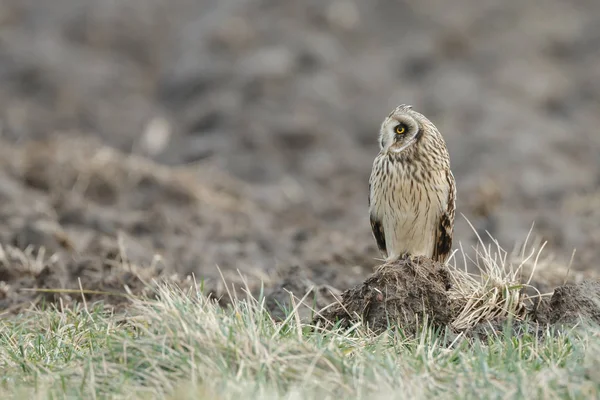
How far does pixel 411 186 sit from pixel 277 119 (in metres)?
11.5

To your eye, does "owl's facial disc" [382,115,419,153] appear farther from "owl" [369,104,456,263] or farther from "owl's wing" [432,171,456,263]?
"owl's wing" [432,171,456,263]

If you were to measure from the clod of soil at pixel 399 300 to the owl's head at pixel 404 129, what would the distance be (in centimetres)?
97

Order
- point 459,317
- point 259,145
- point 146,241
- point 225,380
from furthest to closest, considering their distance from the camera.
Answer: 1. point 259,145
2. point 146,241
3. point 459,317
4. point 225,380

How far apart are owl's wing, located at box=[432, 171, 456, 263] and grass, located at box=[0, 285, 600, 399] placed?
1724 mm

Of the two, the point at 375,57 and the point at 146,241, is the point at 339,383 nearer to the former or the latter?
the point at 146,241

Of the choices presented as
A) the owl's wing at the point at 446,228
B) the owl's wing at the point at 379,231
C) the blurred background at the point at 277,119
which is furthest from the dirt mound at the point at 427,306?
the blurred background at the point at 277,119

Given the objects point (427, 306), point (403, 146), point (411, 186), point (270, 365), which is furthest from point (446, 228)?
point (270, 365)

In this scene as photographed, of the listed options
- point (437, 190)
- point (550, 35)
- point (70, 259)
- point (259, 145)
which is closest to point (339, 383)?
point (437, 190)

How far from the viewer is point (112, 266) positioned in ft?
27.3

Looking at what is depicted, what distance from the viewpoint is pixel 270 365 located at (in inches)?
197

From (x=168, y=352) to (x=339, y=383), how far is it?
2.62ft

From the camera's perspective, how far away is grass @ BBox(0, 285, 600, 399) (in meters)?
4.79

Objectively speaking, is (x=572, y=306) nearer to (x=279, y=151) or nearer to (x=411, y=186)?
(x=411, y=186)

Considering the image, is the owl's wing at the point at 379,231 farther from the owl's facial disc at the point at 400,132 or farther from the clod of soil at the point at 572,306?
the clod of soil at the point at 572,306
